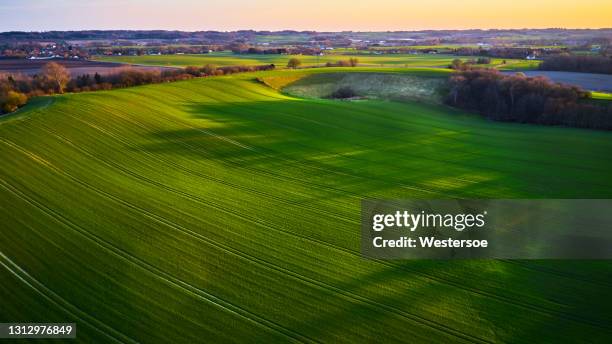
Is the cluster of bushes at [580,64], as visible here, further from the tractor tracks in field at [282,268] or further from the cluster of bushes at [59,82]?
the tractor tracks in field at [282,268]

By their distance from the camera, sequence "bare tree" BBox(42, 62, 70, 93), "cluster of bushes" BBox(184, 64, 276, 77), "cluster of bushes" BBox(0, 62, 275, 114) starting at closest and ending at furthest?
"cluster of bushes" BBox(0, 62, 275, 114)
"bare tree" BBox(42, 62, 70, 93)
"cluster of bushes" BBox(184, 64, 276, 77)

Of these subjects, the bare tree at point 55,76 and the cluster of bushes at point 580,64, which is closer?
the bare tree at point 55,76

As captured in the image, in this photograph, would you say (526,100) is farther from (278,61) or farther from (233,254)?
(278,61)

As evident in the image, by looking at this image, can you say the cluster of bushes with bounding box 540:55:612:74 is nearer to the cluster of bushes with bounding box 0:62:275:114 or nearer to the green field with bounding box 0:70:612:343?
the green field with bounding box 0:70:612:343

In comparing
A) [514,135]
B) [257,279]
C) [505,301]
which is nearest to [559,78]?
[514,135]

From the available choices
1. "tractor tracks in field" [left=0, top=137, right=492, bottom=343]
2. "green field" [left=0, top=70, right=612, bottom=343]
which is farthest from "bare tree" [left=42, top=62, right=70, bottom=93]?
"tractor tracks in field" [left=0, top=137, right=492, bottom=343]

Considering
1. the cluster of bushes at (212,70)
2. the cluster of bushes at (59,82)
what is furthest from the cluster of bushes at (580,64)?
the cluster of bushes at (59,82)
